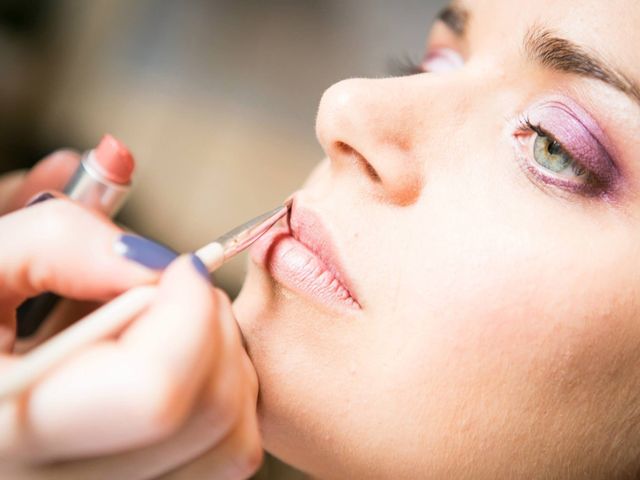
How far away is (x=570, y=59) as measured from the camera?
2.34 feet

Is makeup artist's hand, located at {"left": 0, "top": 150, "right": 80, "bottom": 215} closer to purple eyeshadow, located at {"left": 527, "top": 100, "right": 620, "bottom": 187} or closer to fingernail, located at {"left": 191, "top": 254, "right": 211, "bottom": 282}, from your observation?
fingernail, located at {"left": 191, "top": 254, "right": 211, "bottom": 282}

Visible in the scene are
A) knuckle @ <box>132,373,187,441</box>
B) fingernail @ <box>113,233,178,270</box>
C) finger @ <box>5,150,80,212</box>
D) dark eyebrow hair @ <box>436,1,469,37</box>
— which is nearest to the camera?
knuckle @ <box>132,373,187,441</box>

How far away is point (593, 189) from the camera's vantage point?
2.39ft

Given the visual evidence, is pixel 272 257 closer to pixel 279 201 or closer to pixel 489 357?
pixel 489 357

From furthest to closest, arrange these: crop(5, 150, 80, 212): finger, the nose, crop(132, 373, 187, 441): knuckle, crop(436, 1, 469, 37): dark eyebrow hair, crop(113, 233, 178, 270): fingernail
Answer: crop(5, 150, 80, 212): finger, crop(436, 1, 469, 37): dark eyebrow hair, the nose, crop(113, 233, 178, 270): fingernail, crop(132, 373, 187, 441): knuckle

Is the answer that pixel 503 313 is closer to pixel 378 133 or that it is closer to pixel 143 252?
pixel 378 133

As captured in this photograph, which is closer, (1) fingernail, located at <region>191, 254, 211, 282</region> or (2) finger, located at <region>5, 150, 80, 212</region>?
(1) fingernail, located at <region>191, 254, 211, 282</region>

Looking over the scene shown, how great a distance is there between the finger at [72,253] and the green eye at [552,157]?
1.33 feet

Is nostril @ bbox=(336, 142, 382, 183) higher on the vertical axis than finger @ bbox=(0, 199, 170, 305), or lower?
higher

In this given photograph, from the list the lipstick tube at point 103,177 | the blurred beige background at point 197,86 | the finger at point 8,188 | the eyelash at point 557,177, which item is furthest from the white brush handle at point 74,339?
the blurred beige background at point 197,86

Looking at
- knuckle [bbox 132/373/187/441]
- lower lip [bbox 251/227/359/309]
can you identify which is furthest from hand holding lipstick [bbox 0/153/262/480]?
lower lip [bbox 251/227/359/309]

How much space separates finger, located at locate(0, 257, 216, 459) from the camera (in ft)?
1.66

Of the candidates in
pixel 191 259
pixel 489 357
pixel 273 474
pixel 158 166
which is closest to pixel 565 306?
pixel 489 357

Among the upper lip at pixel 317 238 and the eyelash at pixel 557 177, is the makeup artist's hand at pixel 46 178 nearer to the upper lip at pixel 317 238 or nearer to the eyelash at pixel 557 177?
the upper lip at pixel 317 238
